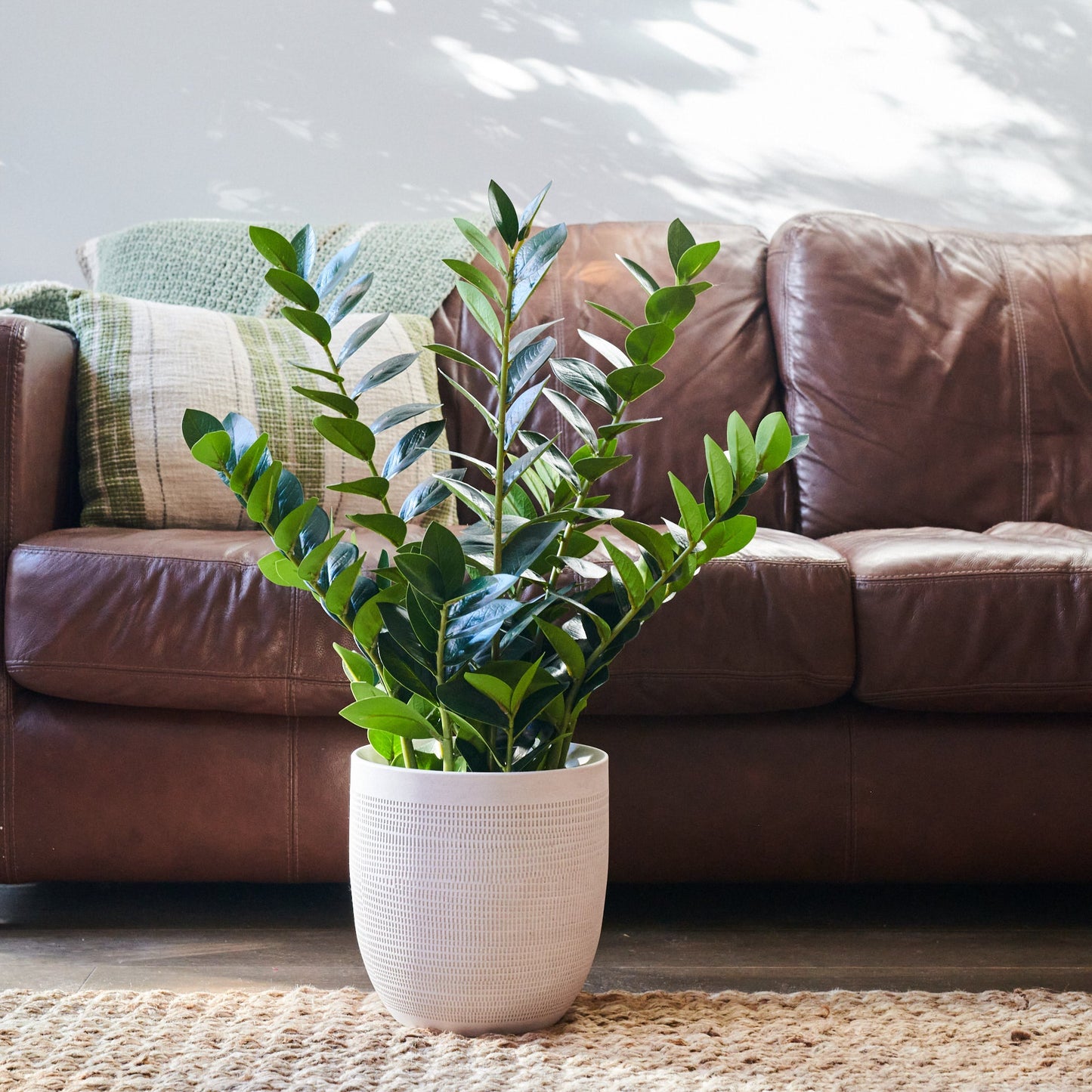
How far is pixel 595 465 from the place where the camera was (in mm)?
821

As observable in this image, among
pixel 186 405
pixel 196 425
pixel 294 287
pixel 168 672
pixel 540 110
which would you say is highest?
pixel 540 110

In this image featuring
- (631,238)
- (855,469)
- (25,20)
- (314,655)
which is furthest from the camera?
(25,20)

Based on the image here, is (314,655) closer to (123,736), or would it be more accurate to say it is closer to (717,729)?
(123,736)

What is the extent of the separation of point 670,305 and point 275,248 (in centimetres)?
30

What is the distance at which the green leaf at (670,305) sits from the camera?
2.68 ft

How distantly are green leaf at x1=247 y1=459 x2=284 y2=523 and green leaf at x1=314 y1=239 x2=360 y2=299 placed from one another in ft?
0.47

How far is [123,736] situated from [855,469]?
1.10 m

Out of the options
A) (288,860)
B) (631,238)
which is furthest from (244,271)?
(288,860)

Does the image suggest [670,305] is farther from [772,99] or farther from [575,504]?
[772,99]

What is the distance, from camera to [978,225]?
2.45m

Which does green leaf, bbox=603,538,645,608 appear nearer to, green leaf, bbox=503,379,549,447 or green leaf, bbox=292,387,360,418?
green leaf, bbox=503,379,549,447

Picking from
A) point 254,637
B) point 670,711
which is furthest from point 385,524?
point 670,711

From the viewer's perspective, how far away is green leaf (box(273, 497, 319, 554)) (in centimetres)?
82

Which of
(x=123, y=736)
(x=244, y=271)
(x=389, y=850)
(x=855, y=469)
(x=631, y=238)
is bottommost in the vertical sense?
(x=123, y=736)
